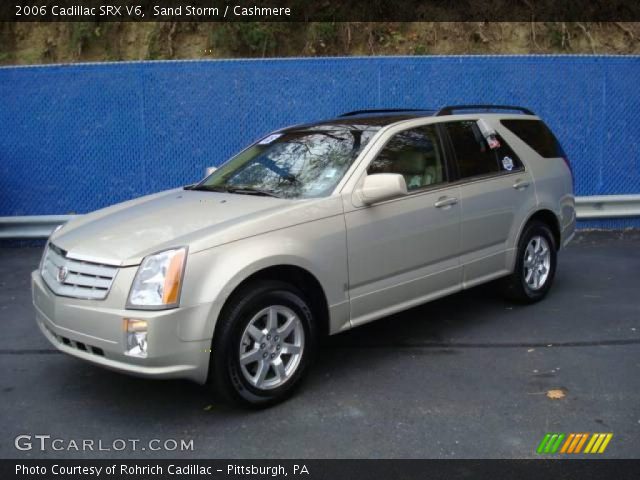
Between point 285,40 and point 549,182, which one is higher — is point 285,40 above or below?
above

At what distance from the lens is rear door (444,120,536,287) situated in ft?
19.1

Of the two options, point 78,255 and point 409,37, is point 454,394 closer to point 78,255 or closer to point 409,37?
point 78,255

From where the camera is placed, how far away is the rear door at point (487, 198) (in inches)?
229

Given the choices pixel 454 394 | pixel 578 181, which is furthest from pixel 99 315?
pixel 578 181

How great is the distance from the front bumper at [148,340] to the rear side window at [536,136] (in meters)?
3.79

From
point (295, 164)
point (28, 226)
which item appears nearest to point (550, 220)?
point (295, 164)

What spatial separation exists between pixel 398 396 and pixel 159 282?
68.8 inches

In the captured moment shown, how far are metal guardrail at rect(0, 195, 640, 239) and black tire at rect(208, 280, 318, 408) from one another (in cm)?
595

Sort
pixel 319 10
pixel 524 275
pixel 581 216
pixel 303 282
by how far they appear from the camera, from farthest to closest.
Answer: pixel 319 10 < pixel 581 216 < pixel 524 275 < pixel 303 282

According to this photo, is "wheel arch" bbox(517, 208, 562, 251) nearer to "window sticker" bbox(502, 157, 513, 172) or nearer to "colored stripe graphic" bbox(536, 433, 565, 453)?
"window sticker" bbox(502, 157, 513, 172)

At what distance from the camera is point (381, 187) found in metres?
4.89

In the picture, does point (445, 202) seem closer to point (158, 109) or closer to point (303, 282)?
point (303, 282)

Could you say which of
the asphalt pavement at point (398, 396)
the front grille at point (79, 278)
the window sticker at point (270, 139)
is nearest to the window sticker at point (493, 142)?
the asphalt pavement at point (398, 396)
